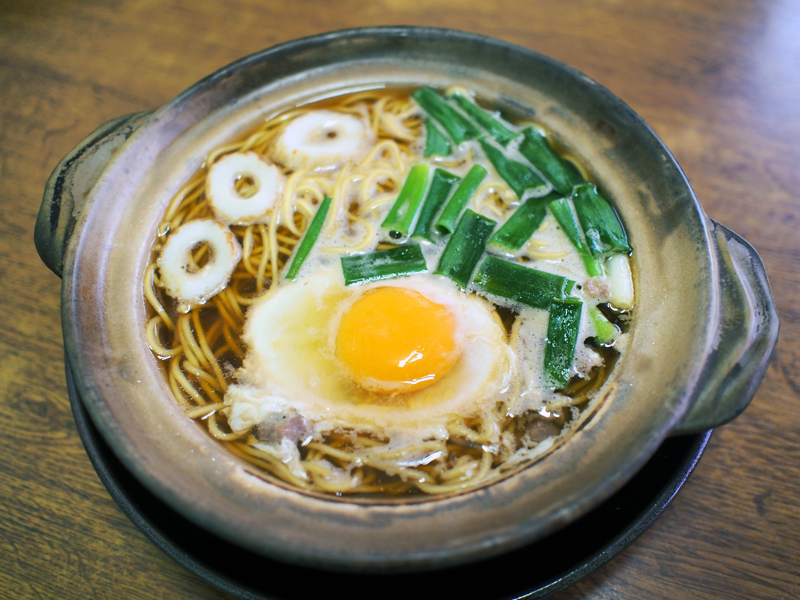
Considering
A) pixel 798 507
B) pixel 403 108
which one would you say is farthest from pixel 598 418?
pixel 403 108

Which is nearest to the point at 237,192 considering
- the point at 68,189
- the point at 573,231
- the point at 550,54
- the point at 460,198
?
the point at 68,189

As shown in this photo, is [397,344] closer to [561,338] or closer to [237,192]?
[561,338]

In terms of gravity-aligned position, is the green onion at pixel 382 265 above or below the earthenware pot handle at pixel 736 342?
above

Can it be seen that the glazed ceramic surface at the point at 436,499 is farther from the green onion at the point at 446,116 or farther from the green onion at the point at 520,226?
the green onion at the point at 520,226

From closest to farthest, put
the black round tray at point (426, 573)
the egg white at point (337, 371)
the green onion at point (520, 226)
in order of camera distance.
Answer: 1. the black round tray at point (426, 573)
2. the egg white at point (337, 371)
3. the green onion at point (520, 226)

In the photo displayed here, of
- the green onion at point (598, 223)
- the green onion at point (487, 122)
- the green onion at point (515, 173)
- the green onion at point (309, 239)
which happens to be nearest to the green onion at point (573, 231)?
the green onion at point (598, 223)

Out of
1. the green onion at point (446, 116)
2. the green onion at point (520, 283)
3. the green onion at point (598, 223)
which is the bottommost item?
the green onion at point (520, 283)

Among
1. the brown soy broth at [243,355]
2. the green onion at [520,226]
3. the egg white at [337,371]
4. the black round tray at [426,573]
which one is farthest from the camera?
the green onion at [520,226]
